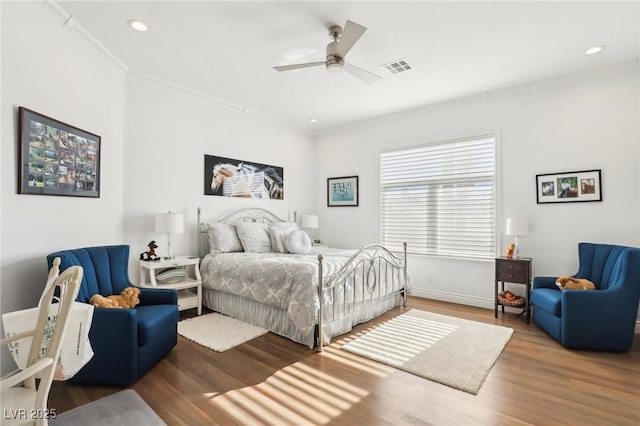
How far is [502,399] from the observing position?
7.38ft

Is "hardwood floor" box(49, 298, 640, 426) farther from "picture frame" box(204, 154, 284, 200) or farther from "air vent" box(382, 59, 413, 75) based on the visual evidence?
"air vent" box(382, 59, 413, 75)

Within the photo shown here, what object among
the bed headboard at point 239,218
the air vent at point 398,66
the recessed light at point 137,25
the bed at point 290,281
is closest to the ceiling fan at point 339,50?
the air vent at point 398,66

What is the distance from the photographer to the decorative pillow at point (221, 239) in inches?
173

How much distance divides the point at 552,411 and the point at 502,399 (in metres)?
0.29

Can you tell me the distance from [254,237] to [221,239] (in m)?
0.48

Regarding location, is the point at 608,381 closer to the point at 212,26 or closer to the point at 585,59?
the point at 585,59

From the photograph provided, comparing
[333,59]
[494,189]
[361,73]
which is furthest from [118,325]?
[494,189]

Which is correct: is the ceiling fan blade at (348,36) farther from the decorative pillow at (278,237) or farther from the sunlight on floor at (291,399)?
the sunlight on floor at (291,399)

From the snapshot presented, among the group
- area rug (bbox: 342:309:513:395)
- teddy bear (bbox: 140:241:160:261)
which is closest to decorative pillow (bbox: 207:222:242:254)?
teddy bear (bbox: 140:241:160:261)

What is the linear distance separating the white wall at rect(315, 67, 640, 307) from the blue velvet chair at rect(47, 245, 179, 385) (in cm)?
378

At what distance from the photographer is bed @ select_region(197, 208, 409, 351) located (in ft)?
10.2

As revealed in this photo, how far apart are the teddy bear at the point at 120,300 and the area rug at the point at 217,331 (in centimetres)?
78

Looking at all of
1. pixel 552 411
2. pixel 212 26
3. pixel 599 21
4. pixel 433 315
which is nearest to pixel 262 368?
pixel 552 411

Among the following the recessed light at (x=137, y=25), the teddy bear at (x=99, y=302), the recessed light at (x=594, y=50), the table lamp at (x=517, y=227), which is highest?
the recessed light at (x=594, y=50)
